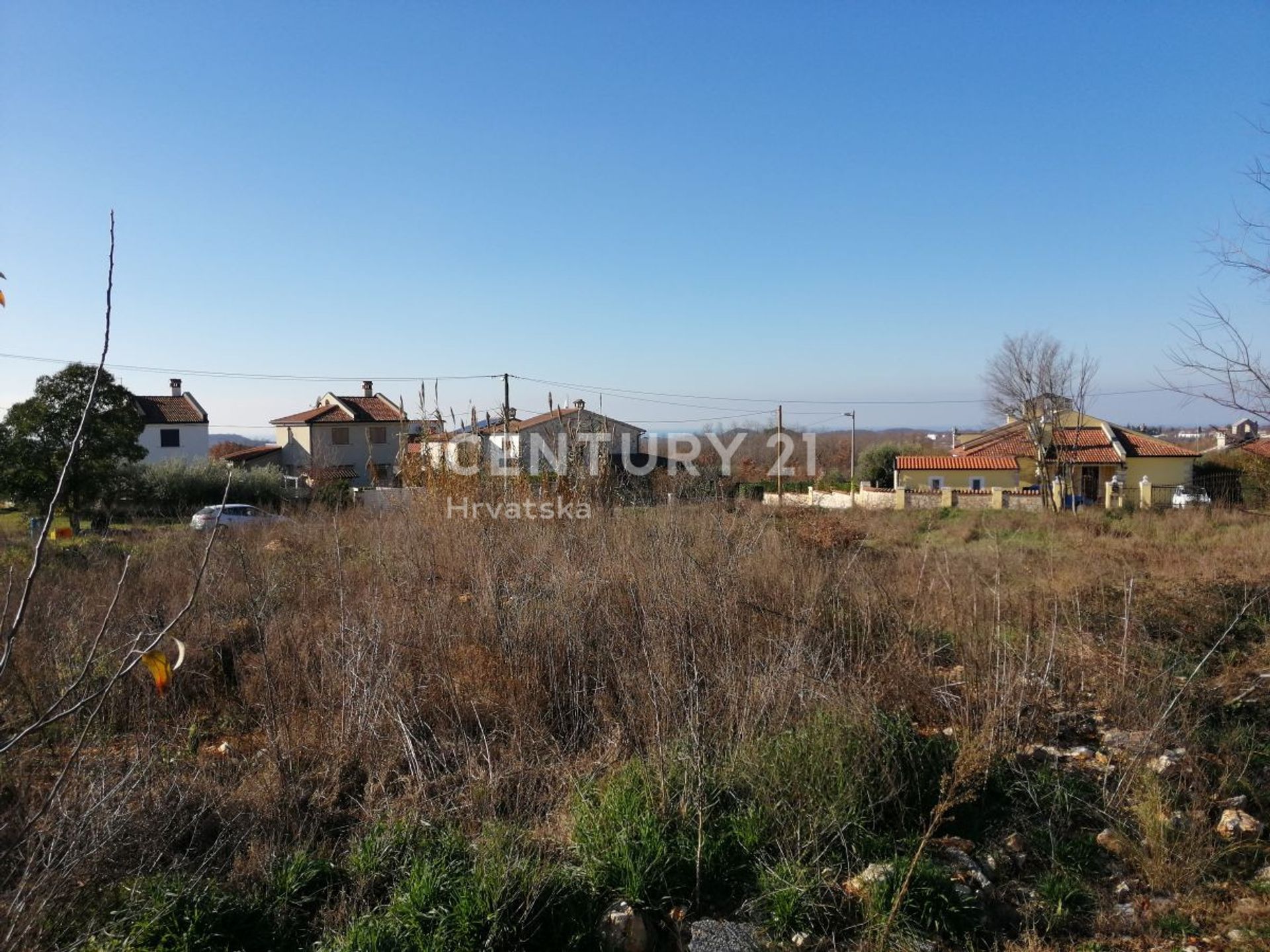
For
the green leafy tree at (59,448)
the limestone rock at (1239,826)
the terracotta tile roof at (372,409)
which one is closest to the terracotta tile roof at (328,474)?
the terracotta tile roof at (372,409)

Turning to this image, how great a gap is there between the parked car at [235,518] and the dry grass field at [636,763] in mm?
5361

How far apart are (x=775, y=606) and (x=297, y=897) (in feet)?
11.5

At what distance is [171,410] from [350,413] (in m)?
6.91

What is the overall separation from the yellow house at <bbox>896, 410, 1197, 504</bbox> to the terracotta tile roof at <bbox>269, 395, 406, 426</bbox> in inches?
910

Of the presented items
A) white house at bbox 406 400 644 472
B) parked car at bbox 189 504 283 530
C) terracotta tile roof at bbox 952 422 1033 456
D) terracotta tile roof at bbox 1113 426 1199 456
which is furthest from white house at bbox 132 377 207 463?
terracotta tile roof at bbox 1113 426 1199 456

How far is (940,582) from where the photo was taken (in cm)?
665

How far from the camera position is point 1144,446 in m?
33.2

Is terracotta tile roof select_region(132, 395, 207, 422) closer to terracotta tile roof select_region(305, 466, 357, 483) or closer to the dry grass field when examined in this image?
terracotta tile roof select_region(305, 466, 357, 483)

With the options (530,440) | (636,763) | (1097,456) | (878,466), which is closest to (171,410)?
(530,440)

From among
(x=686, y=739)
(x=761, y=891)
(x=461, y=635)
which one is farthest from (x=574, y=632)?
(x=761, y=891)

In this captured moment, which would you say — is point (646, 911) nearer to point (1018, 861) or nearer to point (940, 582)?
point (1018, 861)

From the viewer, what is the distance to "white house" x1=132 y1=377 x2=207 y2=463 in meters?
31.6

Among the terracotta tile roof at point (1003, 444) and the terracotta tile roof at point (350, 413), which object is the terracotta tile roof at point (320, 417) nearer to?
the terracotta tile roof at point (350, 413)

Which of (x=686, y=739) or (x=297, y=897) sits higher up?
(x=686, y=739)
